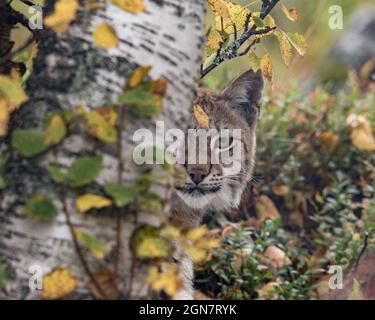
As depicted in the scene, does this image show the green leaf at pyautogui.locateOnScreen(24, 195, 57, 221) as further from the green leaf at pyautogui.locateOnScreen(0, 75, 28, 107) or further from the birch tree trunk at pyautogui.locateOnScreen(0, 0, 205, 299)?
the green leaf at pyautogui.locateOnScreen(0, 75, 28, 107)

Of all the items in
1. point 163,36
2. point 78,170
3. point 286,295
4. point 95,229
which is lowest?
point 286,295

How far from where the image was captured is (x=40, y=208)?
1913 mm

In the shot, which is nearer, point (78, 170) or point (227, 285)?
point (78, 170)

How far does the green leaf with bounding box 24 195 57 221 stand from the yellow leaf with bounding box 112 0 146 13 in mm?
501

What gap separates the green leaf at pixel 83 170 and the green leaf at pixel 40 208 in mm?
91

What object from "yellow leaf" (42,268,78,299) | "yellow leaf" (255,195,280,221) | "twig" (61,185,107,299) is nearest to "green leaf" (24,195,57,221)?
"twig" (61,185,107,299)

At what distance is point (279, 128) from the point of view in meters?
5.27

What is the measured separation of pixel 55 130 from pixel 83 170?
4.5 inches

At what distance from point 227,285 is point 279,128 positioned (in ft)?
5.03

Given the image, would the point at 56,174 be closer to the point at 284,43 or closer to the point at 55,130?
the point at 55,130

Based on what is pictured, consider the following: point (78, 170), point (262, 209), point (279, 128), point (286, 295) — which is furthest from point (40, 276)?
point (279, 128)

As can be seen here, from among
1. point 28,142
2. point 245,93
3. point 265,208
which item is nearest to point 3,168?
point 28,142

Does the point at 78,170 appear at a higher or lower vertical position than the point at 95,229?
higher

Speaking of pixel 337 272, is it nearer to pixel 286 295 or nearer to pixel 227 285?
pixel 286 295
